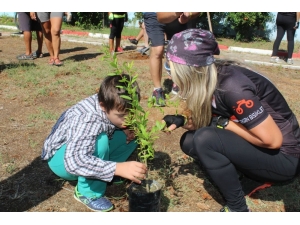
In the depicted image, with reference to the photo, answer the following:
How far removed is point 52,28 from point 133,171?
4694 millimetres

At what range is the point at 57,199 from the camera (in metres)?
2.58

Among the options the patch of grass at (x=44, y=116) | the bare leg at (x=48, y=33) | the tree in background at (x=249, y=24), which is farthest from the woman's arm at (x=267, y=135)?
the tree in background at (x=249, y=24)

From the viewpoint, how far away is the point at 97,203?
246 cm

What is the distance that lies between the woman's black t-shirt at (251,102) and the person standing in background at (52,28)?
4.43 meters

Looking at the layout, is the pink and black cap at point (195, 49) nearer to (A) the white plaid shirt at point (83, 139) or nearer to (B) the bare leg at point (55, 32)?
(A) the white plaid shirt at point (83, 139)

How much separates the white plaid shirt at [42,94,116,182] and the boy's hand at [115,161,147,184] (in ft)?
0.22

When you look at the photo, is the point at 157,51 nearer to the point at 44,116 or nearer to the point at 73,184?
the point at 44,116

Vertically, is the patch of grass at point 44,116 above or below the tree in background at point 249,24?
below

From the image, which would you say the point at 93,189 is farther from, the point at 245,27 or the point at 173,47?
the point at 245,27

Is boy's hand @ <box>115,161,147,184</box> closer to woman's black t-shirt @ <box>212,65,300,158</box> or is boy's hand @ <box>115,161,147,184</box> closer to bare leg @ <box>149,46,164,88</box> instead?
woman's black t-shirt @ <box>212,65,300,158</box>

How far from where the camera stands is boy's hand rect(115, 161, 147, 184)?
2078mm

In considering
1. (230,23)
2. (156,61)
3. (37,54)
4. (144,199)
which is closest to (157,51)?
(156,61)

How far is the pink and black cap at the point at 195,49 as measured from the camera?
6.79ft
